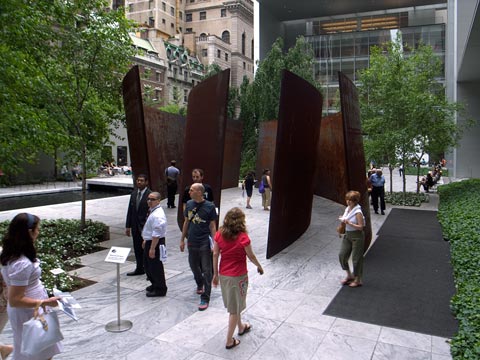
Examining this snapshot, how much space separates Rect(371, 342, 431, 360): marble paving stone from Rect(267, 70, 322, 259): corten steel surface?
3.89 meters

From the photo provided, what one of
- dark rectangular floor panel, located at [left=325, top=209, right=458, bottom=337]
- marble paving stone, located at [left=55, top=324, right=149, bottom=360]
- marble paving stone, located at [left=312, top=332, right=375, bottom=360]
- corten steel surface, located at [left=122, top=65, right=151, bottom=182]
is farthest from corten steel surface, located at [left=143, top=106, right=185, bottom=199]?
marble paving stone, located at [left=312, top=332, right=375, bottom=360]

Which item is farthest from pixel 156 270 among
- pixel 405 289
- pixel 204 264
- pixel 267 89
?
pixel 267 89

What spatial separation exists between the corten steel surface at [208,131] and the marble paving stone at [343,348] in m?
4.99

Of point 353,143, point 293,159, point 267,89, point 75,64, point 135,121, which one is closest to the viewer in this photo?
point 353,143

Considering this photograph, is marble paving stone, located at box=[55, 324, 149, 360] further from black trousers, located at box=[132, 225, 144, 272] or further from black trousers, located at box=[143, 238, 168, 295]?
black trousers, located at box=[132, 225, 144, 272]

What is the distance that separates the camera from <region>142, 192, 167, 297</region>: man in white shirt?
551 cm

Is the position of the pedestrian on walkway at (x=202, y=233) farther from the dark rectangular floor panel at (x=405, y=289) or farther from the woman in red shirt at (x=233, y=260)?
the dark rectangular floor panel at (x=405, y=289)

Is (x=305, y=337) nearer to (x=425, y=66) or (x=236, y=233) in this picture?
(x=236, y=233)

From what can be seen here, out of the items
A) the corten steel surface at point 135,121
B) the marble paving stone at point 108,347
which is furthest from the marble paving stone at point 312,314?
the corten steel surface at point 135,121

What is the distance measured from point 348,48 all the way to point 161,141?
3803 cm

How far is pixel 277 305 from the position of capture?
224 inches

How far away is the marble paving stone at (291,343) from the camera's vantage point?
4255 millimetres

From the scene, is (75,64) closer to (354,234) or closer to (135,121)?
(135,121)

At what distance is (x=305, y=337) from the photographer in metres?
4.68
